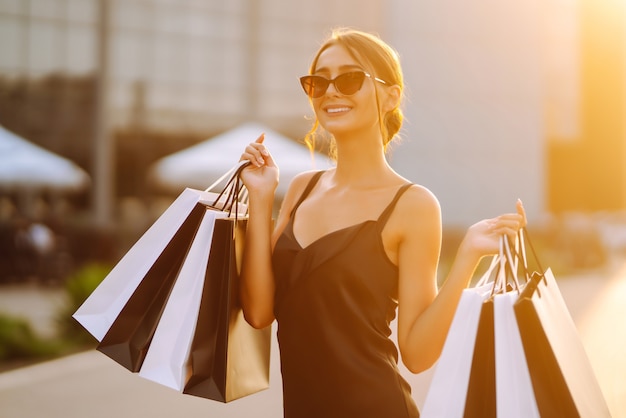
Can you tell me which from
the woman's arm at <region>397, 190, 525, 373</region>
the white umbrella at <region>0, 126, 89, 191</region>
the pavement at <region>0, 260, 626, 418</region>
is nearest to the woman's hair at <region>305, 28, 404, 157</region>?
the woman's arm at <region>397, 190, 525, 373</region>

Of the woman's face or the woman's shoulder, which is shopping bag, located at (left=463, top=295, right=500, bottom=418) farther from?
the woman's shoulder

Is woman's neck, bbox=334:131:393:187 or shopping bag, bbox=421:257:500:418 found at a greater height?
woman's neck, bbox=334:131:393:187

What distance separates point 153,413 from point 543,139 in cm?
2606

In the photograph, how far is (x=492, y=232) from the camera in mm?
2041

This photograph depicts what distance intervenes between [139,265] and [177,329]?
0.72 ft

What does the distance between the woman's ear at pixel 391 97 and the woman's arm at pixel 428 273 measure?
319 millimetres

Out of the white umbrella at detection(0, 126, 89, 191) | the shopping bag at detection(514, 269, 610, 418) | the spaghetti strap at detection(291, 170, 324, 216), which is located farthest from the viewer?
the white umbrella at detection(0, 126, 89, 191)

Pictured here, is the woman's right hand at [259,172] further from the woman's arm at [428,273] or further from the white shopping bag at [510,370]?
the white shopping bag at [510,370]

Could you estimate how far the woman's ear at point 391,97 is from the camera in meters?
2.48

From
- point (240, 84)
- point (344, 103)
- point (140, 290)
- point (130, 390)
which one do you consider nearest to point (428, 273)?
point (344, 103)

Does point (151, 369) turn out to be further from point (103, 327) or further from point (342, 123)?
point (342, 123)

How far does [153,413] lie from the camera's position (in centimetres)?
648

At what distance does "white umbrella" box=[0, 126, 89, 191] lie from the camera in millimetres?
16469

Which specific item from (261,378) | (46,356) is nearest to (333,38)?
(261,378)
